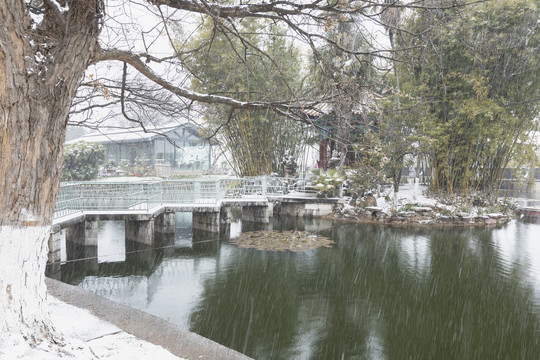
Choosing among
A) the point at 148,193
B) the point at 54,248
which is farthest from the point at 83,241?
the point at 148,193

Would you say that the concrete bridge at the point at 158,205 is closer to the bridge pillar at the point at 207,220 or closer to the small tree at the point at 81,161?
the bridge pillar at the point at 207,220

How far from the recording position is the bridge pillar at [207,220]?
10.5 meters

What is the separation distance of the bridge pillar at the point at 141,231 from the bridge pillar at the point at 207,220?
1935 mm

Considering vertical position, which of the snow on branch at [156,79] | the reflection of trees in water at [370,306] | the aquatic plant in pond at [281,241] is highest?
the snow on branch at [156,79]

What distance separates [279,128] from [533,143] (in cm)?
872

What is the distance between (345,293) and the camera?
6.29 m

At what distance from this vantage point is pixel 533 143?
42.7 ft

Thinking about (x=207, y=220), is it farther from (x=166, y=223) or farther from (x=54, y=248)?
(x=54, y=248)

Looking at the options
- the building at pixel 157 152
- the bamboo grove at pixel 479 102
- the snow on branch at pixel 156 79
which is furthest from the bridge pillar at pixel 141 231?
the building at pixel 157 152

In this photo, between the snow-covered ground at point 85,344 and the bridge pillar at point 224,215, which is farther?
the bridge pillar at point 224,215

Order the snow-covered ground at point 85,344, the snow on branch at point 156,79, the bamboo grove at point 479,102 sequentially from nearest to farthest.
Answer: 1. the snow-covered ground at point 85,344
2. the snow on branch at point 156,79
3. the bamboo grove at point 479,102

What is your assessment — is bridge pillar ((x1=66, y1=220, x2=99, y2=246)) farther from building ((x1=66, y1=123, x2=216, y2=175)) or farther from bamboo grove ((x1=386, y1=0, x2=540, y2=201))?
building ((x1=66, y1=123, x2=216, y2=175))

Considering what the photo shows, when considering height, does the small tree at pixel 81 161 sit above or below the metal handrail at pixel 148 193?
above

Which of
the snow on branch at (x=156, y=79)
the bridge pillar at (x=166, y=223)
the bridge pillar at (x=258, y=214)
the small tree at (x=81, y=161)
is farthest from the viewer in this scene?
the small tree at (x=81, y=161)
